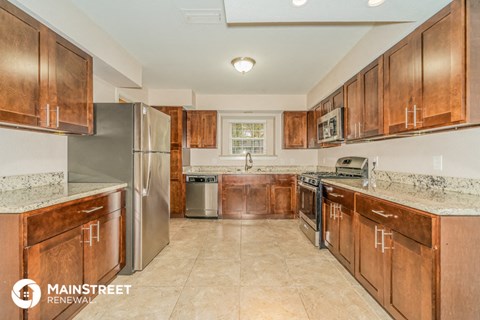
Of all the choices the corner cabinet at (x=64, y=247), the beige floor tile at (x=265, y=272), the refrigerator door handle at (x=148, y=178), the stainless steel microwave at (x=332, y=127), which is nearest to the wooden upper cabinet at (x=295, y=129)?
the stainless steel microwave at (x=332, y=127)

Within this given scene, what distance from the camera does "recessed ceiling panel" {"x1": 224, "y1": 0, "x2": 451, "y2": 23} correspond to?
1.71m

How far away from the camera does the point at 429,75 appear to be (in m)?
1.77

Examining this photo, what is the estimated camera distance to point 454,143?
195 centimetres

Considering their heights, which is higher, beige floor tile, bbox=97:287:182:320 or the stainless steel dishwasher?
the stainless steel dishwasher

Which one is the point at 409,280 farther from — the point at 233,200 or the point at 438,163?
the point at 233,200

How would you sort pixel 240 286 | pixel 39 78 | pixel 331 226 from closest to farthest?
pixel 39 78, pixel 240 286, pixel 331 226

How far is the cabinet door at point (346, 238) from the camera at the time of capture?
7.87 ft

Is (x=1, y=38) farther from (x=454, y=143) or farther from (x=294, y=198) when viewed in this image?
(x=294, y=198)

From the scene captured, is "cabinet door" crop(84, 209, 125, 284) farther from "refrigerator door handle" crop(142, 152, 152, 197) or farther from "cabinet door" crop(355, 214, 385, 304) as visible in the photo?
"cabinet door" crop(355, 214, 385, 304)

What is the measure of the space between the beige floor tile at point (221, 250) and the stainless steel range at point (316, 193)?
104 cm

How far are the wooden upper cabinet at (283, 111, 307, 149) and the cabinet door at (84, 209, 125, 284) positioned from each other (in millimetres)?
3647

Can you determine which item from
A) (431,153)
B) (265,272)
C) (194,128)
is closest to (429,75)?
(431,153)

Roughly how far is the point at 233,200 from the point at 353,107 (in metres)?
2.75

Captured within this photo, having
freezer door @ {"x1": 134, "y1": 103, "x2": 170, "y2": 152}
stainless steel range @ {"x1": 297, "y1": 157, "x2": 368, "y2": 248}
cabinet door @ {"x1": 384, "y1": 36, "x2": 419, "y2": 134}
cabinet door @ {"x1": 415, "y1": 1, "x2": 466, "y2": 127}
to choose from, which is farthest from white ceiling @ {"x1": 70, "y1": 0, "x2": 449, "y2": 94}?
stainless steel range @ {"x1": 297, "y1": 157, "x2": 368, "y2": 248}
